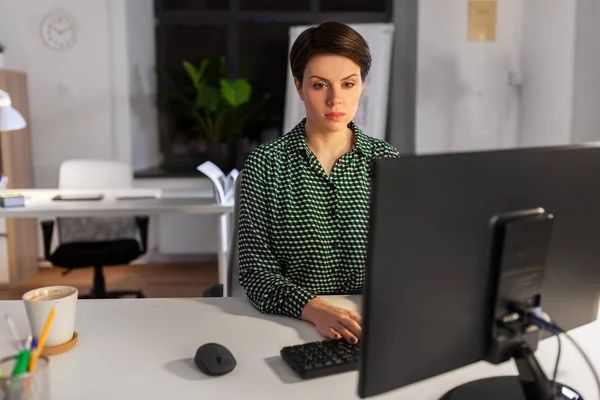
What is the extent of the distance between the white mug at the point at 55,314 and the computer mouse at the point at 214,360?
0.80 feet

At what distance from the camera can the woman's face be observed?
121 cm

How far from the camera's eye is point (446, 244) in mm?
641

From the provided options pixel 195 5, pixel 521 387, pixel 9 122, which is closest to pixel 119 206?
pixel 9 122

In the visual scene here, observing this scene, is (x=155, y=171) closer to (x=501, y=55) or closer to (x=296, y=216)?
(x=501, y=55)

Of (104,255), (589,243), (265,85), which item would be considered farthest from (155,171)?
(589,243)

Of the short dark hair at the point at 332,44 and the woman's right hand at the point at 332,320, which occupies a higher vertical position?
the short dark hair at the point at 332,44

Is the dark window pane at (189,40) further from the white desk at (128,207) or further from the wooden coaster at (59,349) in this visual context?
the wooden coaster at (59,349)

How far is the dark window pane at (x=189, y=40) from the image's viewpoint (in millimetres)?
4285

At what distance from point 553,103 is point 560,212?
297cm

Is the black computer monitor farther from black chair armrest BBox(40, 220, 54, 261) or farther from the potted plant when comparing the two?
the potted plant

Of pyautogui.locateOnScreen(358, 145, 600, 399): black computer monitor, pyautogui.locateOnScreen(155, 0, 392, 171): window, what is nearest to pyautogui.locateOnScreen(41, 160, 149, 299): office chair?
pyautogui.locateOnScreen(155, 0, 392, 171): window

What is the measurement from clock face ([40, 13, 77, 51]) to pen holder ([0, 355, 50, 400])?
3652 mm

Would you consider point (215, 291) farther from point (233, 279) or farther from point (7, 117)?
point (7, 117)

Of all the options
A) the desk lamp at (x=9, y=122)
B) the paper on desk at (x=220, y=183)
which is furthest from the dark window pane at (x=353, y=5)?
the desk lamp at (x=9, y=122)
